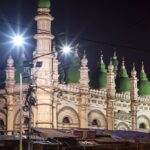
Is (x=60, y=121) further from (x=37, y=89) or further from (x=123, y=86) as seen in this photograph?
(x=123, y=86)

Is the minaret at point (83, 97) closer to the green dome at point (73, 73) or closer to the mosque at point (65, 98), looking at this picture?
the mosque at point (65, 98)

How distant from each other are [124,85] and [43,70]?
1481 centimetres

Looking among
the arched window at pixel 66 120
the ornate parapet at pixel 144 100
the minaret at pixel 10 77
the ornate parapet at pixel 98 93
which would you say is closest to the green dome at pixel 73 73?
the ornate parapet at pixel 98 93

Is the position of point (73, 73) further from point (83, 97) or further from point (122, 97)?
point (122, 97)

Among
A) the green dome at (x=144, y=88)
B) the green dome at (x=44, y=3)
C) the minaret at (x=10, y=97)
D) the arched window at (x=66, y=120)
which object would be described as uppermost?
the green dome at (x=44, y=3)

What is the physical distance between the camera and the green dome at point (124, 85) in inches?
1876

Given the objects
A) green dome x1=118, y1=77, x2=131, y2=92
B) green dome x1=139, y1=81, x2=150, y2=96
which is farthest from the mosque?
green dome x1=139, y1=81, x2=150, y2=96

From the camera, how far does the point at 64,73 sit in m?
42.2

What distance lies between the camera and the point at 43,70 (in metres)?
35.8

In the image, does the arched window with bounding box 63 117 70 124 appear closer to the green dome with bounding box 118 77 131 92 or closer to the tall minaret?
the tall minaret

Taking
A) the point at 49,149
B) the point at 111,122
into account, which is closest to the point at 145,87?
the point at 111,122

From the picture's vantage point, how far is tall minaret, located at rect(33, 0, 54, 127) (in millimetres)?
35125

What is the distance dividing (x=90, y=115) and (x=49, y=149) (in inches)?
637

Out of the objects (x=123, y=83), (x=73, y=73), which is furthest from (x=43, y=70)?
(x=123, y=83)
